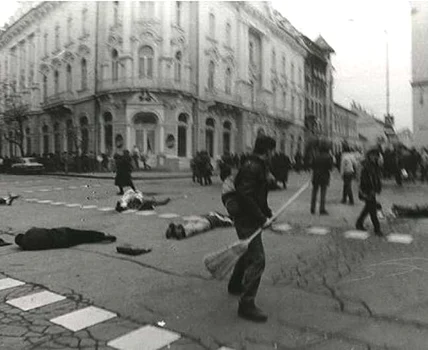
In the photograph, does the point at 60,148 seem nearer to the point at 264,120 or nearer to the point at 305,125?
the point at 264,120

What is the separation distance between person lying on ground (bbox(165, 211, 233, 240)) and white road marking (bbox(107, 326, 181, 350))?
2.36 meters

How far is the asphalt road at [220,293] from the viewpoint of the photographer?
85.7 inches

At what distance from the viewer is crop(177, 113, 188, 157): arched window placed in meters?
2.74

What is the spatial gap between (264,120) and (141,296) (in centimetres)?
132

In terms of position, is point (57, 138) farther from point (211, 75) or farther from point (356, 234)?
point (356, 234)

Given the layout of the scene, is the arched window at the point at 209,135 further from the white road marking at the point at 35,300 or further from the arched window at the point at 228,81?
the white road marking at the point at 35,300

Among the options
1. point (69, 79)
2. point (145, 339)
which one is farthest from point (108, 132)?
point (145, 339)

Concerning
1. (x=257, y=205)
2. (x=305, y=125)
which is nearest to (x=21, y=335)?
(x=257, y=205)

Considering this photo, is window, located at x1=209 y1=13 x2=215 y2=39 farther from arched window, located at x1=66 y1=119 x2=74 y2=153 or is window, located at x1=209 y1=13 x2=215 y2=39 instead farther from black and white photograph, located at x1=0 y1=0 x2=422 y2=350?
arched window, located at x1=66 y1=119 x2=74 y2=153

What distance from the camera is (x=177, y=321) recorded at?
238 centimetres

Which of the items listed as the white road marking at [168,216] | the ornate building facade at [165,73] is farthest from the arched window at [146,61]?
the white road marking at [168,216]

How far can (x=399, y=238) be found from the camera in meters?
4.54

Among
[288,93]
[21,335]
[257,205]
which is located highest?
[288,93]

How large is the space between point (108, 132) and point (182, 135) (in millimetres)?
756
